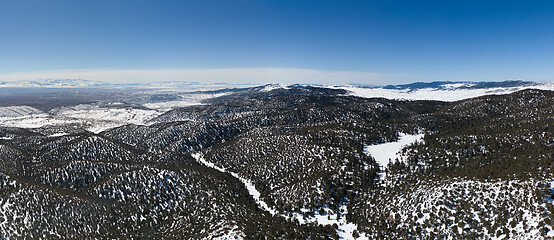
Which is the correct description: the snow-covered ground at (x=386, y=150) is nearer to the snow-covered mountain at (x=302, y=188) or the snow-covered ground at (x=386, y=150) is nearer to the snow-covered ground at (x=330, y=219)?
the snow-covered mountain at (x=302, y=188)

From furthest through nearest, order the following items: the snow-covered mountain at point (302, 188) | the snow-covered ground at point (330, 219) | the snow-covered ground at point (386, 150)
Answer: the snow-covered ground at point (386, 150)
the snow-covered ground at point (330, 219)
the snow-covered mountain at point (302, 188)

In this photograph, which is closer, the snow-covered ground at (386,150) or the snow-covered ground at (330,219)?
the snow-covered ground at (330,219)

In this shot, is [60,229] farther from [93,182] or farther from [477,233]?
[477,233]

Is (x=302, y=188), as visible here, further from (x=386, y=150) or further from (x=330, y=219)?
(x=386, y=150)

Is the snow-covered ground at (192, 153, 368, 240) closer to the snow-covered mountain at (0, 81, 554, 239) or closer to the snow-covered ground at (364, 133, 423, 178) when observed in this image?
the snow-covered mountain at (0, 81, 554, 239)

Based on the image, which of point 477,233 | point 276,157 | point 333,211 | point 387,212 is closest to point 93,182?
point 276,157

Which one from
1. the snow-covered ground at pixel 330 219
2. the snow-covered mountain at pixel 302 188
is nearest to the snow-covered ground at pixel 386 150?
the snow-covered mountain at pixel 302 188

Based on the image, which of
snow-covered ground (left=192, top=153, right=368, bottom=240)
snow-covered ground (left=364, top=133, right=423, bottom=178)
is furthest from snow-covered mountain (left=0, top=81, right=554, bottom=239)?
snow-covered ground (left=364, top=133, right=423, bottom=178)

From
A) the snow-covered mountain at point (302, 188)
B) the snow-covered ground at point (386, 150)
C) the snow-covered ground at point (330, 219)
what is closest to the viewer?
the snow-covered mountain at point (302, 188)

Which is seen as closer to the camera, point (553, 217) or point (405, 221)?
point (553, 217)
